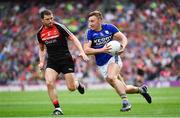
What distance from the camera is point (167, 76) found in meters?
35.8

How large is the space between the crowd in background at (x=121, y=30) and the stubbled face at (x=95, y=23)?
1862 cm

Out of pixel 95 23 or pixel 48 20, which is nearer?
pixel 48 20

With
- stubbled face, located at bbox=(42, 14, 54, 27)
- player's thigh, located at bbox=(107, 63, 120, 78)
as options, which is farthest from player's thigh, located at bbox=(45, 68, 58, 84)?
player's thigh, located at bbox=(107, 63, 120, 78)

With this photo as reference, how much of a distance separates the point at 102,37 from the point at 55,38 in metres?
1.15

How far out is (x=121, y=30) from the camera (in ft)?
127

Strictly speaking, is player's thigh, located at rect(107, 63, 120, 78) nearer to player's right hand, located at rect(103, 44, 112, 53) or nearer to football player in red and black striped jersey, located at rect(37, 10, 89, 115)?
player's right hand, located at rect(103, 44, 112, 53)

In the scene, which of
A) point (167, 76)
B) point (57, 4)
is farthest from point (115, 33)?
point (57, 4)

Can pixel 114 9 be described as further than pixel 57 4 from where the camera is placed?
No

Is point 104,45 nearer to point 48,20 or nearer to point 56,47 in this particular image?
point 56,47

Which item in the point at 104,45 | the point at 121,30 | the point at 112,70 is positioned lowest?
the point at 112,70

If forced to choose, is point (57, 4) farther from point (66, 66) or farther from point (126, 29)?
point (66, 66)

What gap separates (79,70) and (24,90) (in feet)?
10.0

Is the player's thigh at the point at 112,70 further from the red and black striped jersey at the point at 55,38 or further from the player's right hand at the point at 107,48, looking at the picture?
the red and black striped jersey at the point at 55,38

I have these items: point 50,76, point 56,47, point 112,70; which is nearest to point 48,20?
point 56,47
